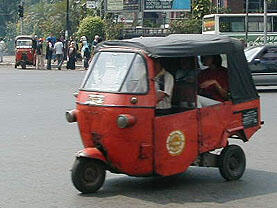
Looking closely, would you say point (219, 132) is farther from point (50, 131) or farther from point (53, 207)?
point (50, 131)

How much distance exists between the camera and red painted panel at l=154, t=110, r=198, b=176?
335 inches

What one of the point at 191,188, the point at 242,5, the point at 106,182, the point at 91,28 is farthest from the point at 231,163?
the point at 242,5

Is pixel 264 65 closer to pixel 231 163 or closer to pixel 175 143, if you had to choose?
pixel 231 163

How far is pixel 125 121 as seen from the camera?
26.8 ft

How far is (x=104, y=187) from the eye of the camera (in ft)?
29.8

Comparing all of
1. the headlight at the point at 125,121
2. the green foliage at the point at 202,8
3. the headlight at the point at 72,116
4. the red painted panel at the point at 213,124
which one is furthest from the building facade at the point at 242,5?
the headlight at the point at 125,121

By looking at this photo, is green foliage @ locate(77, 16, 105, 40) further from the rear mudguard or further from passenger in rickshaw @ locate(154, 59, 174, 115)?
the rear mudguard

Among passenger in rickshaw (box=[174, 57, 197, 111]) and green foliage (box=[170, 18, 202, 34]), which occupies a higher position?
green foliage (box=[170, 18, 202, 34])

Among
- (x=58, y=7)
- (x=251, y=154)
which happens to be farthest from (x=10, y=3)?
(x=251, y=154)

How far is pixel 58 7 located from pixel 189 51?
71657 mm

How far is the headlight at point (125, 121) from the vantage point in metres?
8.18

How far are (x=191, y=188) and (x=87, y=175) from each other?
131 cm

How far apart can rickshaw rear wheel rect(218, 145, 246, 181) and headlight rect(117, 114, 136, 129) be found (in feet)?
5.44

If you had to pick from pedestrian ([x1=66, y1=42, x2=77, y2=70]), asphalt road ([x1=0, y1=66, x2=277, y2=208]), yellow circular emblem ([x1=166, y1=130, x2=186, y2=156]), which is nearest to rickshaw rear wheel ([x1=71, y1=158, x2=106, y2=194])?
asphalt road ([x1=0, y1=66, x2=277, y2=208])
